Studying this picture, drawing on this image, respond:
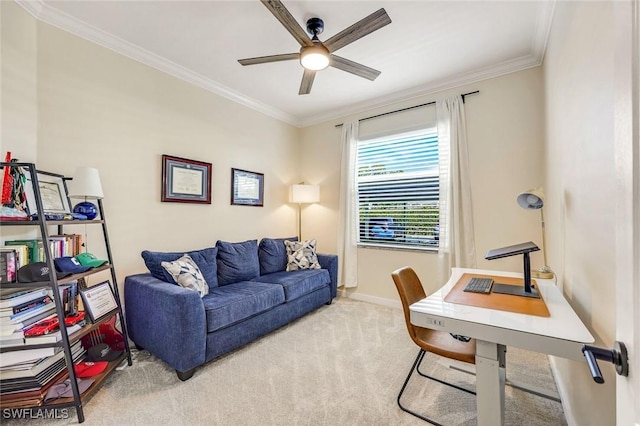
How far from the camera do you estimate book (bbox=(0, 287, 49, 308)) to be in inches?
59.5

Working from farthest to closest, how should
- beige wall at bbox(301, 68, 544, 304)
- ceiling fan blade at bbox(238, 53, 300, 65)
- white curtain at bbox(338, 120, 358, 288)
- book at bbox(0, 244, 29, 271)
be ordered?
white curtain at bbox(338, 120, 358, 288) → beige wall at bbox(301, 68, 544, 304) → ceiling fan blade at bbox(238, 53, 300, 65) → book at bbox(0, 244, 29, 271)

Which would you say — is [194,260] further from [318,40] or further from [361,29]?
[361,29]

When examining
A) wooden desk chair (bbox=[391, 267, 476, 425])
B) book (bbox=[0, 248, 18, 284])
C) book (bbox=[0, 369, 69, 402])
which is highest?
book (bbox=[0, 248, 18, 284])

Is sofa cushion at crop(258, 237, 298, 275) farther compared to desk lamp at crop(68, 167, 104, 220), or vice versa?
sofa cushion at crop(258, 237, 298, 275)

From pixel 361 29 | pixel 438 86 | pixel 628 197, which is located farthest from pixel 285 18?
pixel 438 86

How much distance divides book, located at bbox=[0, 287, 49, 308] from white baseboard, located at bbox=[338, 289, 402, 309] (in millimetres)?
3115

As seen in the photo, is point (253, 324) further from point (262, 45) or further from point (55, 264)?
point (262, 45)

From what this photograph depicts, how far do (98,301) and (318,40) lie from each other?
2.53m

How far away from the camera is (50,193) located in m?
1.96

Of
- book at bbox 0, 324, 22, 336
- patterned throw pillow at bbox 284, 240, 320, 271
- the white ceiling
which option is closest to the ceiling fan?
the white ceiling

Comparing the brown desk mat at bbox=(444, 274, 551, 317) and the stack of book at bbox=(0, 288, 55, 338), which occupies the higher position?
the brown desk mat at bbox=(444, 274, 551, 317)

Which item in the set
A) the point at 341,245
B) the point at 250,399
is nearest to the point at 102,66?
the point at 250,399

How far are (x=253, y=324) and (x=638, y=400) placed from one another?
2.39 metres

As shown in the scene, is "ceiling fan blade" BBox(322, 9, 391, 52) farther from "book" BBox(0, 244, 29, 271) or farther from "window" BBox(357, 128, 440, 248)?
"book" BBox(0, 244, 29, 271)
